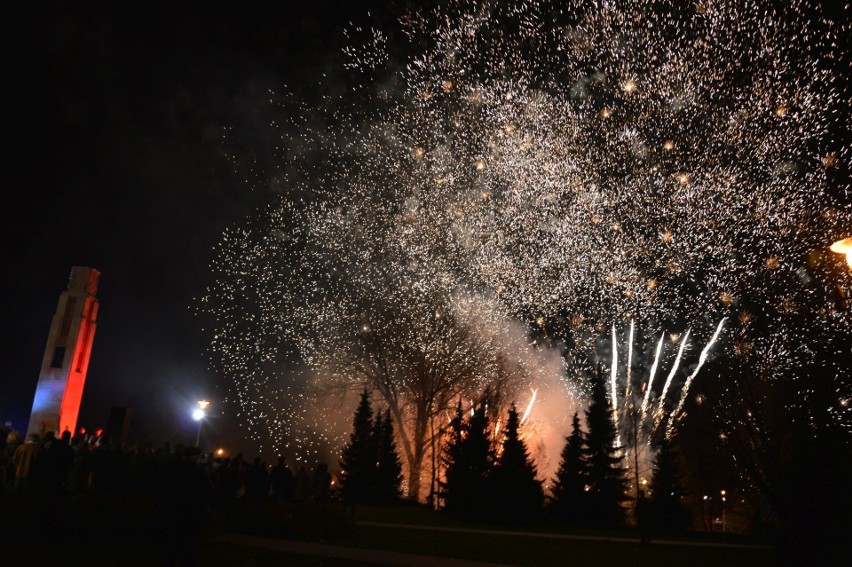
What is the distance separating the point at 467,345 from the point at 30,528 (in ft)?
99.0

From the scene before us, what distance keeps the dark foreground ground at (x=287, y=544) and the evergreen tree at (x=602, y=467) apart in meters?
13.8

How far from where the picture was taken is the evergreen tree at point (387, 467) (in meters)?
35.8

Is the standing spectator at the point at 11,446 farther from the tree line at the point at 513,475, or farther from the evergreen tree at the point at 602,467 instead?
the evergreen tree at the point at 602,467

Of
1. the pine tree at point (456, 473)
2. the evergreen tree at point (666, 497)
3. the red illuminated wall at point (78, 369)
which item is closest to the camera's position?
the pine tree at point (456, 473)

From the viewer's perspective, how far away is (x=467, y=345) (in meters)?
A: 39.2

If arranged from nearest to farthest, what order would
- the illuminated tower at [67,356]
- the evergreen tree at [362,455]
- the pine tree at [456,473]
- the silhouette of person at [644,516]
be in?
1. the silhouette of person at [644,516]
2. the pine tree at [456,473]
3. the evergreen tree at [362,455]
4. the illuminated tower at [67,356]

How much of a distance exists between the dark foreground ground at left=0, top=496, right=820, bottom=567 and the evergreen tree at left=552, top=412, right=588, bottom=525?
1406 centimetres

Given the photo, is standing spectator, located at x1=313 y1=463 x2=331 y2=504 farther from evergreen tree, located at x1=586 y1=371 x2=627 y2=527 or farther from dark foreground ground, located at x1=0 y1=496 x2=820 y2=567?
evergreen tree, located at x1=586 y1=371 x2=627 y2=527

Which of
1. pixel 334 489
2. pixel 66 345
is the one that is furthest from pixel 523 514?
pixel 66 345

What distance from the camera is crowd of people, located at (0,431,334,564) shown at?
795 cm

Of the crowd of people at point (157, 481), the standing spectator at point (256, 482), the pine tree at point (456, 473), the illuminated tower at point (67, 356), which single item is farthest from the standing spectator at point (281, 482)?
the illuminated tower at point (67, 356)

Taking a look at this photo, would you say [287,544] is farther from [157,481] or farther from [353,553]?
[157,481]

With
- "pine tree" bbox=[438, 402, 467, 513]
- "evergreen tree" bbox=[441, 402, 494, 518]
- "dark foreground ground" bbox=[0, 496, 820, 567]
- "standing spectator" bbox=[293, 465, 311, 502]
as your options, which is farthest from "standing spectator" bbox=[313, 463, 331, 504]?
"pine tree" bbox=[438, 402, 467, 513]

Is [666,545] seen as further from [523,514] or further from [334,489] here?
[334,489]
